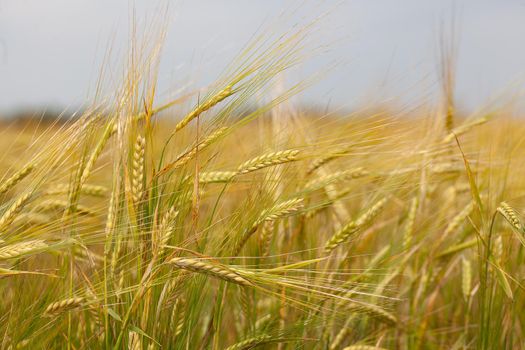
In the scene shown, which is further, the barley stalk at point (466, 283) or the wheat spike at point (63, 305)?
the barley stalk at point (466, 283)

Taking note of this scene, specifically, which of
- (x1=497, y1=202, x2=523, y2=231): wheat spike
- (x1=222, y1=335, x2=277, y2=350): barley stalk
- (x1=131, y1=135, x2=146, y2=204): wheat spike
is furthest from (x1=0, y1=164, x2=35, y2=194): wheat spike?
(x1=497, y1=202, x2=523, y2=231): wheat spike

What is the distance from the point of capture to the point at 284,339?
1368 millimetres

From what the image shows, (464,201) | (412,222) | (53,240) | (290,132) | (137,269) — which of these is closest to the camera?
(137,269)

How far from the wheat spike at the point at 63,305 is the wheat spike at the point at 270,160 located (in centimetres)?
39

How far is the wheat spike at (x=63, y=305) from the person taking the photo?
3.90 ft

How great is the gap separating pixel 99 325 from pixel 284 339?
36 centimetres

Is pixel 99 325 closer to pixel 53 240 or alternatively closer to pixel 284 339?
pixel 53 240

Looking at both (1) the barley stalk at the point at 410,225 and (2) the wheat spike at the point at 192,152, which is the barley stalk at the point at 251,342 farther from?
(1) the barley stalk at the point at 410,225

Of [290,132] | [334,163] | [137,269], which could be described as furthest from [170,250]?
[334,163]

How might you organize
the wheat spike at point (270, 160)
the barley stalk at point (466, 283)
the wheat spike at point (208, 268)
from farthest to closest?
the barley stalk at point (466, 283)
the wheat spike at point (270, 160)
the wheat spike at point (208, 268)

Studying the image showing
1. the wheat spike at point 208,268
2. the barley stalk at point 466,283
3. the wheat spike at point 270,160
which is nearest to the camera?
the wheat spike at point 208,268

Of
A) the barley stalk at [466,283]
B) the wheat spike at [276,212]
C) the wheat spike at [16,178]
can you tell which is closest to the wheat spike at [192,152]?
the wheat spike at [276,212]

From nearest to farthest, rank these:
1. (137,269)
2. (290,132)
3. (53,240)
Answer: (137,269), (53,240), (290,132)

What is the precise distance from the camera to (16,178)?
1.37 meters
